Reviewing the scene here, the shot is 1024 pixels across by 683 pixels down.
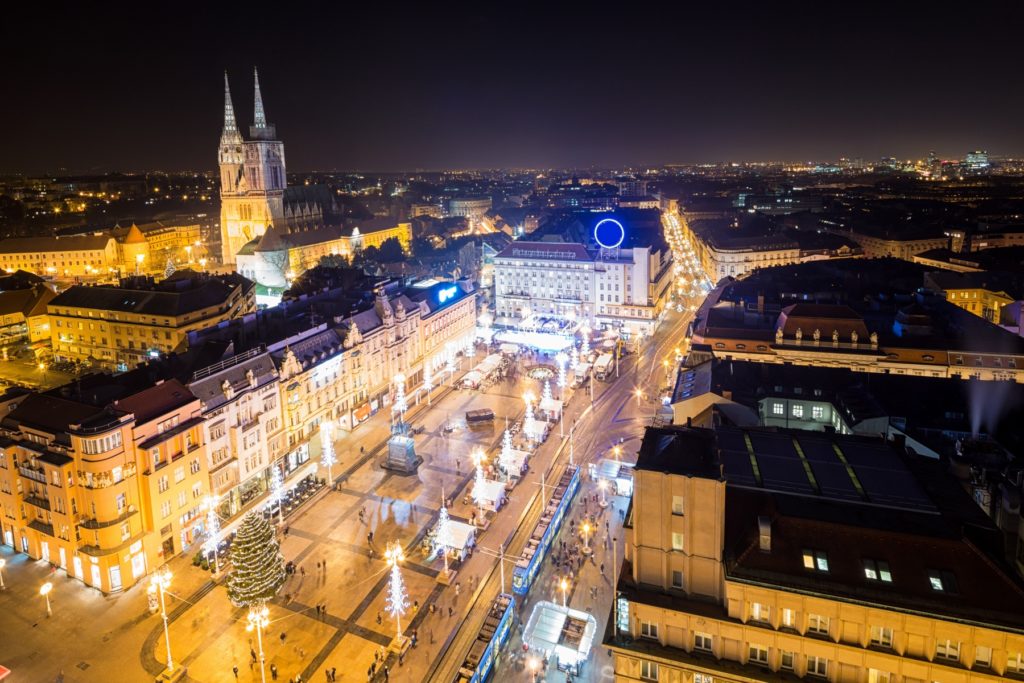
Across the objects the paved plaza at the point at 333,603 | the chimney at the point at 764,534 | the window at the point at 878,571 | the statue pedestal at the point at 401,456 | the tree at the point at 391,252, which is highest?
the tree at the point at 391,252

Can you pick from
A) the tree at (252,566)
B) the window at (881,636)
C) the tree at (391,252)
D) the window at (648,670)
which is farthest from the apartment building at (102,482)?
the tree at (391,252)

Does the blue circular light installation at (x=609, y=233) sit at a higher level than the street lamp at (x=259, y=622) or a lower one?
higher

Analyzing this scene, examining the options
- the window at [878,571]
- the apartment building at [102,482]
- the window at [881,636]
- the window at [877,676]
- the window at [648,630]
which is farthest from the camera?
the apartment building at [102,482]

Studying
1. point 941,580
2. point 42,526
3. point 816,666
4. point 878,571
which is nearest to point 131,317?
point 42,526

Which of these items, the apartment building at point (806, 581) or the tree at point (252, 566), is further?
the tree at point (252, 566)

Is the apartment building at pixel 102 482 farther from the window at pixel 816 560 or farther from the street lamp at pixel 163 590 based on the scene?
the window at pixel 816 560

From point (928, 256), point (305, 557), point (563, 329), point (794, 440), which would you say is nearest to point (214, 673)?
point (305, 557)

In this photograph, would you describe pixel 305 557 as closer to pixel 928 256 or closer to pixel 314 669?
pixel 314 669

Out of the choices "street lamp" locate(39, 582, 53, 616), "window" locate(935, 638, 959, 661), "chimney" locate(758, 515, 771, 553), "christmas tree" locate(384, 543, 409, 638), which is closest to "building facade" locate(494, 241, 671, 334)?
"christmas tree" locate(384, 543, 409, 638)
